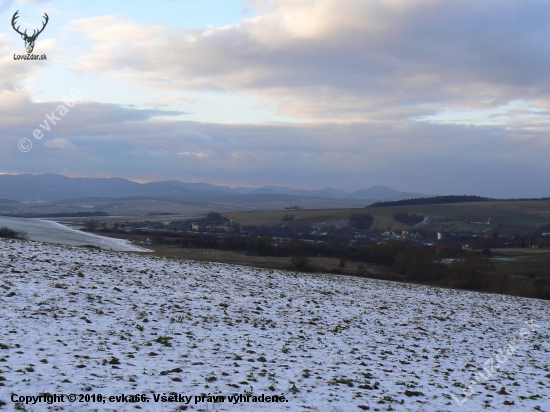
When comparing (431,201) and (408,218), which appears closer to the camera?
(408,218)

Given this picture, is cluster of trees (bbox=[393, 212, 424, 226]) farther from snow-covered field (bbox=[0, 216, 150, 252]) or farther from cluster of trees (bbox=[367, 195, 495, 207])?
snow-covered field (bbox=[0, 216, 150, 252])

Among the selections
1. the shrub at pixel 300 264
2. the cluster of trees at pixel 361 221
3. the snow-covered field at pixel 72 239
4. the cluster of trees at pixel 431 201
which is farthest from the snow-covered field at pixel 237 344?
the cluster of trees at pixel 431 201

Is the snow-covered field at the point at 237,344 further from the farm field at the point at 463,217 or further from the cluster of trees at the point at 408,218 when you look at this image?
the cluster of trees at the point at 408,218

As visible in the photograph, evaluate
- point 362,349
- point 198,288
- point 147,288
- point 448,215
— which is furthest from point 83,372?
point 448,215

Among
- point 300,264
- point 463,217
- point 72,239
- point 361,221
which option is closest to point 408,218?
point 361,221

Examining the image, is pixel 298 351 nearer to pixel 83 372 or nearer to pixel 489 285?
pixel 83 372

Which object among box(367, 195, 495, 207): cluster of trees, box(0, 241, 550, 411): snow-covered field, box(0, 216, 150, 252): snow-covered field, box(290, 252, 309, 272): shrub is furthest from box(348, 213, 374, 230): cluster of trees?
box(0, 241, 550, 411): snow-covered field

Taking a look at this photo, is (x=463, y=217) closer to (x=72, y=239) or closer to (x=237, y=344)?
(x=72, y=239)

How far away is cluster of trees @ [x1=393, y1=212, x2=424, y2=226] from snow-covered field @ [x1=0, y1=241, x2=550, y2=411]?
11605 cm

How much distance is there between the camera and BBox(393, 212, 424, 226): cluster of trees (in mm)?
138962

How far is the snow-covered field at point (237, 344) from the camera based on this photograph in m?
10.3

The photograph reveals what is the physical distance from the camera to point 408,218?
142125 mm

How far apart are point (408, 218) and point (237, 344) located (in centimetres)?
13449

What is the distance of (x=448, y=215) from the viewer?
146500mm
